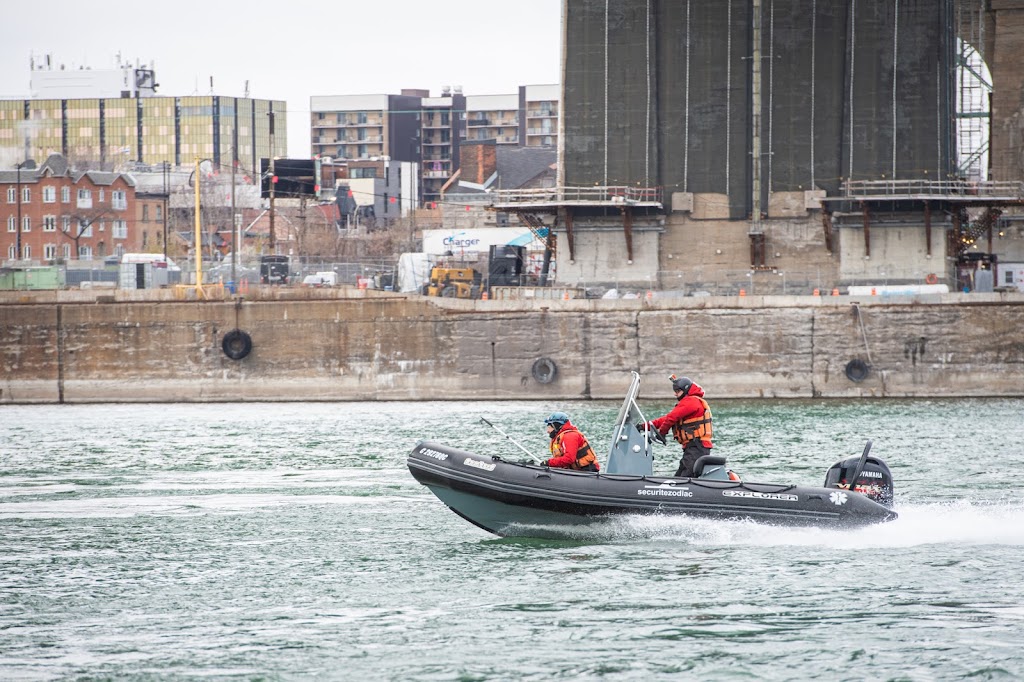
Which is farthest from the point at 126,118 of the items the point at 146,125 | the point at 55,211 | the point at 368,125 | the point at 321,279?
the point at 321,279

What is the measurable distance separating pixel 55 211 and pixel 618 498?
3510 inches

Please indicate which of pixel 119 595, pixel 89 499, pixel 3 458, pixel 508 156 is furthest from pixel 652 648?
pixel 508 156

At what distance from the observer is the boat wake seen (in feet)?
66.3

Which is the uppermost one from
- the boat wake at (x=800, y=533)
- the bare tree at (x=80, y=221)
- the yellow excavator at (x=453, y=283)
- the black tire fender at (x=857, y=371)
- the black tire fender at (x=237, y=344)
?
the bare tree at (x=80, y=221)

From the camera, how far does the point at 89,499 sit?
27609 millimetres

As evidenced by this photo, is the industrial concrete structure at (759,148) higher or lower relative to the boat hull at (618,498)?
higher

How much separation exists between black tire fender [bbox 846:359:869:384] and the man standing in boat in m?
31.7

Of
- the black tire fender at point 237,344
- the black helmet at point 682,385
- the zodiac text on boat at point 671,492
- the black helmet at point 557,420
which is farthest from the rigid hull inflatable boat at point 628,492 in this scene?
the black tire fender at point 237,344

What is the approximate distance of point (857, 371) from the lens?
167ft

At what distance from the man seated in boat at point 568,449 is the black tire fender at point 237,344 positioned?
35.0 m

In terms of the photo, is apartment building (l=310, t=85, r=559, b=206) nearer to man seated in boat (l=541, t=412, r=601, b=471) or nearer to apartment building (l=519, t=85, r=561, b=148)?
apartment building (l=519, t=85, r=561, b=148)

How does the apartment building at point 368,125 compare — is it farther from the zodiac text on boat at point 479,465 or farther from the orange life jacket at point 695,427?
the orange life jacket at point 695,427

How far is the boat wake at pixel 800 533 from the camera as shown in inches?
795

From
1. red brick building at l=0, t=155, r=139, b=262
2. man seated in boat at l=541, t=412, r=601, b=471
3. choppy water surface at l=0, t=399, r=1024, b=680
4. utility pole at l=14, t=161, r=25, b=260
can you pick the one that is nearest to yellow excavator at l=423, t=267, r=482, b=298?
choppy water surface at l=0, t=399, r=1024, b=680
